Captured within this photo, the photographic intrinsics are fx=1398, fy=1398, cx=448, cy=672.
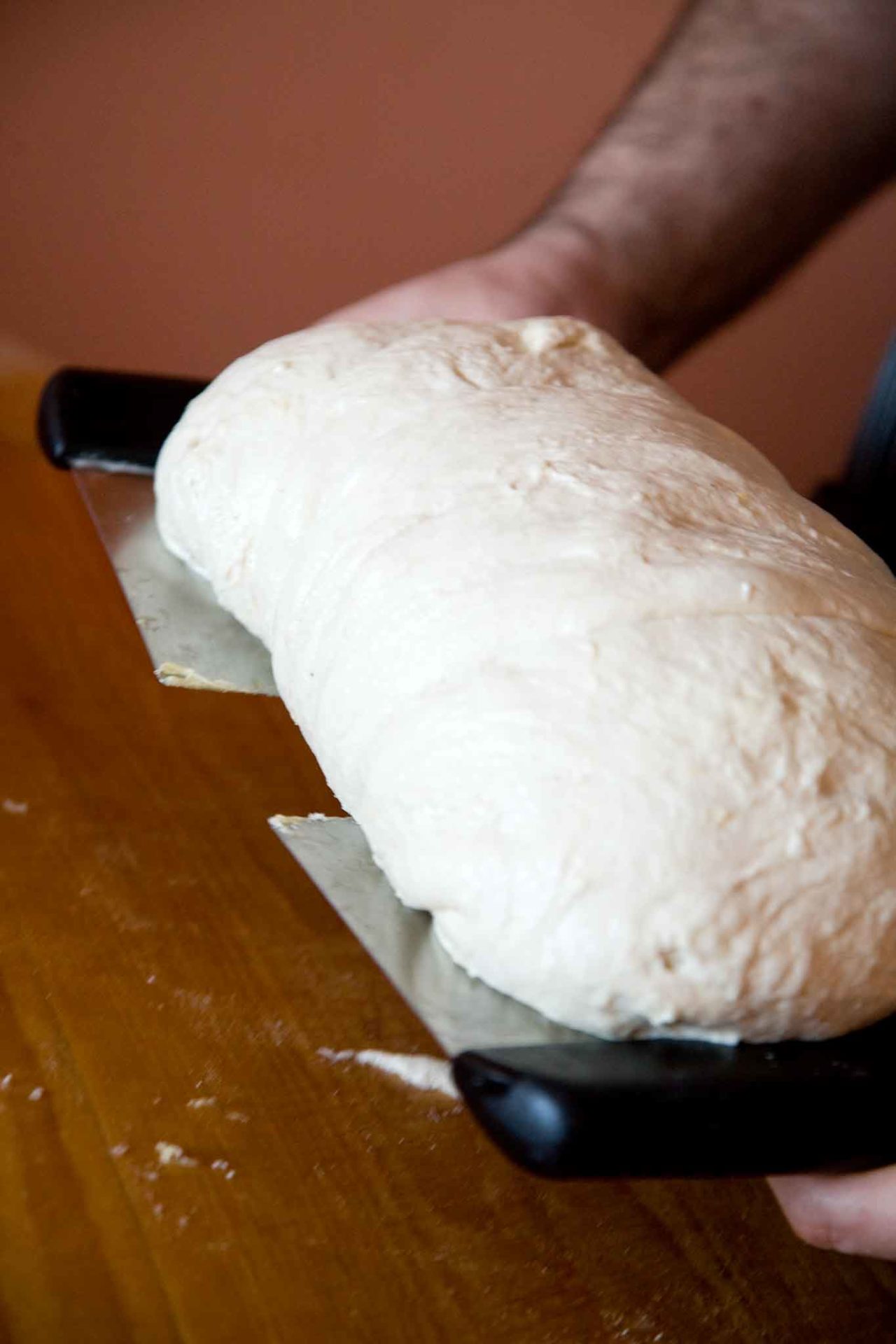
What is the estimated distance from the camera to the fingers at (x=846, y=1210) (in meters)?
0.66

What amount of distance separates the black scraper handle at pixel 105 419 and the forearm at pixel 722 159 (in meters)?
0.41

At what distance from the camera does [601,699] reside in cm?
62

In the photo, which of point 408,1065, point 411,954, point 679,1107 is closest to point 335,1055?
point 408,1065

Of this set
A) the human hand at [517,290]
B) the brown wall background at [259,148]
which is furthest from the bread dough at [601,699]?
the brown wall background at [259,148]

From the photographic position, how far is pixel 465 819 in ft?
2.05

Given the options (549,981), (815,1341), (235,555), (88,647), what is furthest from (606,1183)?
(88,647)

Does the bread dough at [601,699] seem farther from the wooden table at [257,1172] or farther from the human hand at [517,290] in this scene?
the human hand at [517,290]

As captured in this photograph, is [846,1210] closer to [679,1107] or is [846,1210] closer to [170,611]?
[679,1107]

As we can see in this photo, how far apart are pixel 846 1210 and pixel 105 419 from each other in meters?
0.72

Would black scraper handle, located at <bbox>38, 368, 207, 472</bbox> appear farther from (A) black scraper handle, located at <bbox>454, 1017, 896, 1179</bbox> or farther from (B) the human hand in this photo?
(A) black scraper handle, located at <bbox>454, 1017, 896, 1179</bbox>

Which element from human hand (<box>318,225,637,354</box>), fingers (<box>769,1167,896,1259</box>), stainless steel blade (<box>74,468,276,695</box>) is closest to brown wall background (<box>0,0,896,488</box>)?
human hand (<box>318,225,637,354</box>)

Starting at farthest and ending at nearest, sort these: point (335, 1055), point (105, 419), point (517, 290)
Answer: point (517, 290)
point (105, 419)
point (335, 1055)

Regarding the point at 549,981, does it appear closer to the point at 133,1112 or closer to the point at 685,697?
the point at 685,697

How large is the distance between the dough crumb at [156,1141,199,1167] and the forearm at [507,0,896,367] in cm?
86
